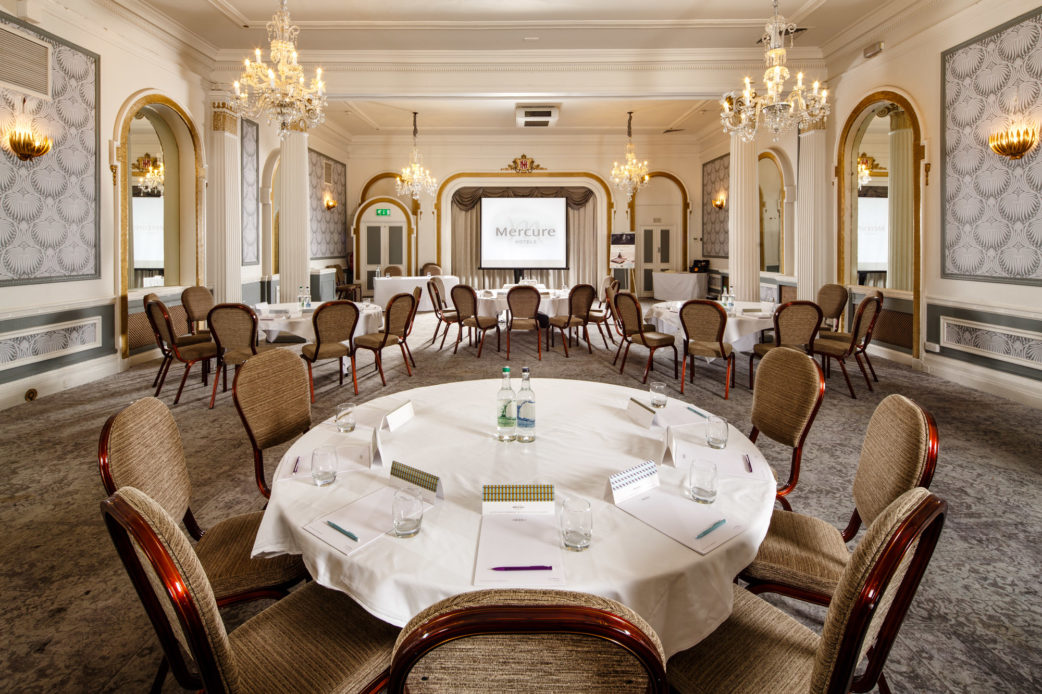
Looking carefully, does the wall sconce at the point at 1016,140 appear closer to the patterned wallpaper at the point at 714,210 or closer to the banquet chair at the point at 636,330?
the banquet chair at the point at 636,330

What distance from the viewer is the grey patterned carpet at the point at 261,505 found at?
1881 mm

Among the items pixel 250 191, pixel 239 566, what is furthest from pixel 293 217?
pixel 239 566

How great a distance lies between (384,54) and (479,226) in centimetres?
686

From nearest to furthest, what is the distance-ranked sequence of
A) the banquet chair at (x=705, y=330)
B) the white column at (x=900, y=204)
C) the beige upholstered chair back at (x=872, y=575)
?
the beige upholstered chair back at (x=872, y=575) → the banquet chair at (x=705, y=330) → the white column at (x=900, y=204)

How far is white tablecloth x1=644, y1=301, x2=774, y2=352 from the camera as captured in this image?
5.61m

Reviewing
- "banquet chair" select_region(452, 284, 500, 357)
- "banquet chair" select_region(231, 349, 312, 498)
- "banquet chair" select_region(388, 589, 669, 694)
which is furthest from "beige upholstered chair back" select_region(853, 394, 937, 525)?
"banquet chair" select_region(452, 284, 500, 357)

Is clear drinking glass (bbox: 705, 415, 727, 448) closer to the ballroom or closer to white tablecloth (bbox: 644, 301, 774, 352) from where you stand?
the ballroom

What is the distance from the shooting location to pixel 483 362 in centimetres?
701

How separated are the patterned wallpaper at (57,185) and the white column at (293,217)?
7.77 feet

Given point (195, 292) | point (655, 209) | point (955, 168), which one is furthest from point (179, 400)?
point (655, 209)

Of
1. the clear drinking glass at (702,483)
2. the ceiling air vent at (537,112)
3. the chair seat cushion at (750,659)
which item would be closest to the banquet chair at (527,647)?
the chair seat cushion at (750,659)

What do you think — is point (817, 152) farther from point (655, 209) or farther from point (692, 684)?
point (692, 684)

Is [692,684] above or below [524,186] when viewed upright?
below

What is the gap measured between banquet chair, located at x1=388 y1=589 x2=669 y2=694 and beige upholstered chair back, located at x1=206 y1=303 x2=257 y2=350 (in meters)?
4.72
